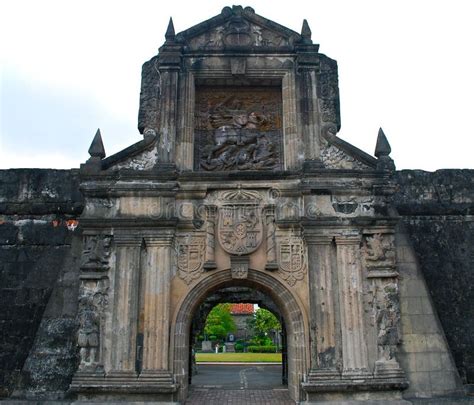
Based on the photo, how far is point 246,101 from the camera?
1134 cm

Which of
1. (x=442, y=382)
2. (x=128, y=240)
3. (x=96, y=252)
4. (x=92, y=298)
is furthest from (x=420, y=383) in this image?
(x=96, y=252)

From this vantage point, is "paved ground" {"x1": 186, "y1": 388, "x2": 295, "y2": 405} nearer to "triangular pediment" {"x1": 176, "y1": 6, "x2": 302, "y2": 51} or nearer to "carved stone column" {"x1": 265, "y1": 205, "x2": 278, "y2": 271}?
"carved stone column" {"x1": 265, "y1": 205, "x2": 278, "y2": 271}

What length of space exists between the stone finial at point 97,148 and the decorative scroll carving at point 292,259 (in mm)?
4147

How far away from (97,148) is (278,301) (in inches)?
192

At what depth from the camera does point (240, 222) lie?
978 cm

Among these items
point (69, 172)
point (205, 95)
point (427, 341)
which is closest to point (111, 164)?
point (69, 172)

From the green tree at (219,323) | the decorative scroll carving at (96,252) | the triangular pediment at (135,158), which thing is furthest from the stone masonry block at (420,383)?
the green tree at (219,323)

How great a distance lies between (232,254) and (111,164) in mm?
3122

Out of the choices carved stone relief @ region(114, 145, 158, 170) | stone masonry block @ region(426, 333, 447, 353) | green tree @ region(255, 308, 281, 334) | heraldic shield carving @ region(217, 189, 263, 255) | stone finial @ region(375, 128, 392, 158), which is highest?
stone finial @ region(375, 128, 392, 158)

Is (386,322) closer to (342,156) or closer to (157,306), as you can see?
(342,156)

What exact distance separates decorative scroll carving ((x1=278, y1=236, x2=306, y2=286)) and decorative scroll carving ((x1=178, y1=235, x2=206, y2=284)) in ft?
5.14

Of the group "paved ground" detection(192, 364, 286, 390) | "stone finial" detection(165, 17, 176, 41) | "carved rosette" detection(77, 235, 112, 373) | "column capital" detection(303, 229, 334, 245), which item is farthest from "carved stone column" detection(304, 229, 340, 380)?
"stone finial" detection(165, 17, 176, 41)

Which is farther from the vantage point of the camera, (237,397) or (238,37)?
(238,37)

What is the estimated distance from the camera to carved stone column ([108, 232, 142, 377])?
29.4 ft
